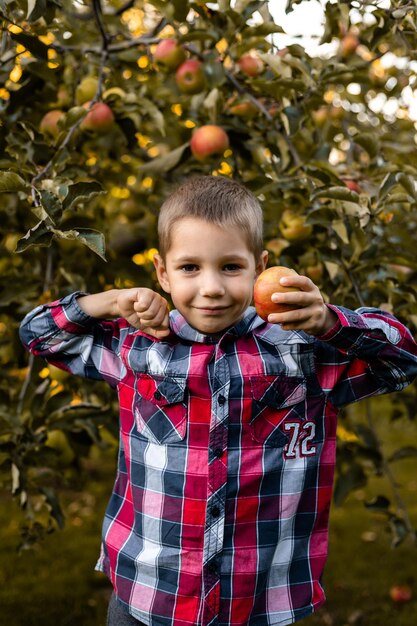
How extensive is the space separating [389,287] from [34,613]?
1.87 meters

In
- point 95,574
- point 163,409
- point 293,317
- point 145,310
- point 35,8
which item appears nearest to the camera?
point 293,317

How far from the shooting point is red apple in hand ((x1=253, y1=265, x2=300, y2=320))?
1321mm

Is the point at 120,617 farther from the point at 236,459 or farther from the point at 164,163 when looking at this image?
the point at 164,163

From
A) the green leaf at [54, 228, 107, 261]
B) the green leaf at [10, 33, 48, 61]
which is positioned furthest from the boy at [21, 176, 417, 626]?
the green leaf at [10, 33, 48, 61]

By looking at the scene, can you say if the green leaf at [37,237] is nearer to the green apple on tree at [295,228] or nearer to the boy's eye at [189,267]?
the boy's eye at [189,267]

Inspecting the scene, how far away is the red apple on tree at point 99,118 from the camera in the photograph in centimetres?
214

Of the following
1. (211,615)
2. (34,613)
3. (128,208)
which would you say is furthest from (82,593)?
(211,615)

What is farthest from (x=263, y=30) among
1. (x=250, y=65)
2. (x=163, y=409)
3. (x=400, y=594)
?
(x=400, y=594)

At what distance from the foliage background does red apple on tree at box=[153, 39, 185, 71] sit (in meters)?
0.04

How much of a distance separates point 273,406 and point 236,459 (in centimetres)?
13

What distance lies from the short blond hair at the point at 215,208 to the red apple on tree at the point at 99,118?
2.29 feet

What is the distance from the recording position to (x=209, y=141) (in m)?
2.09

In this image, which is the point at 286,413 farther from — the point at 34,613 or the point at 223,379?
the point at 34,613

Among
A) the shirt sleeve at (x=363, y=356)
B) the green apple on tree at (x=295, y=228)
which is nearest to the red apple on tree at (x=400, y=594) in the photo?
the green apple on tree at (x=295, y=228)
